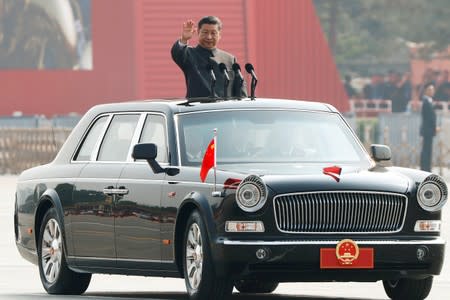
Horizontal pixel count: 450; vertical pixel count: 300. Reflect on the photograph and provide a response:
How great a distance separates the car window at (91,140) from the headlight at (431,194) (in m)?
2.79

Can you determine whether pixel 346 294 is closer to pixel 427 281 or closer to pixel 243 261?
pixel 427 281

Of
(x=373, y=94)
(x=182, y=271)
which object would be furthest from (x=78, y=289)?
(x=373, y=94)

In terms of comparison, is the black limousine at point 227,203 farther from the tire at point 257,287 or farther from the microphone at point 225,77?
the microphone at point 225,77

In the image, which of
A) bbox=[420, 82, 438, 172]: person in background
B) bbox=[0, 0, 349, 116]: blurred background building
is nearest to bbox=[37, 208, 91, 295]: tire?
bbox=[420, 82, 438, 172]: person in background

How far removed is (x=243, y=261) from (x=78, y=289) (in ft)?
7.88

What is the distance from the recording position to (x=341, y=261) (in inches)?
424

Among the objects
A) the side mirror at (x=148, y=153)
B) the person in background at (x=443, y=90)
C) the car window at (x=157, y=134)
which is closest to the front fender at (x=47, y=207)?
the car window at (x=157, y=134)

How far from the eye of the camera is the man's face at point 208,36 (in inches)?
555

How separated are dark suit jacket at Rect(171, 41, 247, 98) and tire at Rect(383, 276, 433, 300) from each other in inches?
92.9

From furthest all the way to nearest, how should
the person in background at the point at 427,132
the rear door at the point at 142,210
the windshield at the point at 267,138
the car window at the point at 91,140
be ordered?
1. the person in background at the point at 427,132
2. the car window at the point at 91,140
3. the windshield at the point at 267,138
4. the rear door at the point at 142,210

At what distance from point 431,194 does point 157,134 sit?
2.05 metres

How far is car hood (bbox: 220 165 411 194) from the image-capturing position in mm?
10788

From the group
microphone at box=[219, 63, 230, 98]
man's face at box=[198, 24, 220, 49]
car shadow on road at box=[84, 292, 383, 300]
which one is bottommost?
car shadow on road at box=[84, 292, 383, 300]

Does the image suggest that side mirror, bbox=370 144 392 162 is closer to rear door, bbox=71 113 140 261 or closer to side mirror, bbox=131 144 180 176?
side mirror, bbox=131 144 180 176
